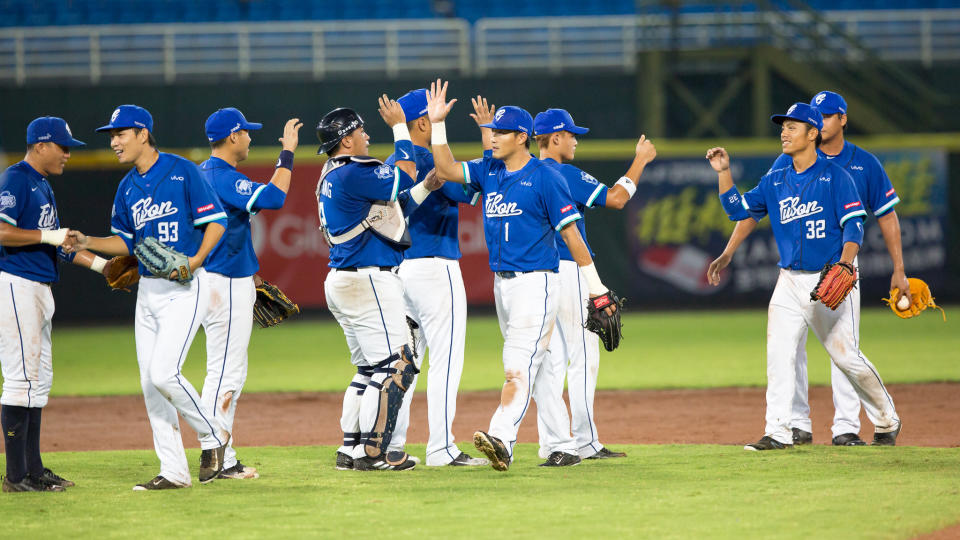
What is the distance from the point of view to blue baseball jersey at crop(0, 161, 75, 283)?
588cm

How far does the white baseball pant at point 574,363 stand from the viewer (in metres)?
6.62

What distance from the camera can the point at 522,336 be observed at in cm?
617

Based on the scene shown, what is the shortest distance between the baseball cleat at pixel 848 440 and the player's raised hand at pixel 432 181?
3.21 m

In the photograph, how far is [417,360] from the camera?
21.8 ft

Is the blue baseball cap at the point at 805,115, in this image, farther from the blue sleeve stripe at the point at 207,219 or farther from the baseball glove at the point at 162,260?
the baseball glove at the point at 162,260

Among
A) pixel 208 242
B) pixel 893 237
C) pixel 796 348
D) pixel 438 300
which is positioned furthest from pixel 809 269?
pixel 208 242

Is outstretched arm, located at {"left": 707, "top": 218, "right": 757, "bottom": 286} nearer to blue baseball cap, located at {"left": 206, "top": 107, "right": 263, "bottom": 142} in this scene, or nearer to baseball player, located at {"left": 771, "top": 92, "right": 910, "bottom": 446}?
baseball player, located at {"left": 771, "top": 92, "right": 910, "bottom": 446}

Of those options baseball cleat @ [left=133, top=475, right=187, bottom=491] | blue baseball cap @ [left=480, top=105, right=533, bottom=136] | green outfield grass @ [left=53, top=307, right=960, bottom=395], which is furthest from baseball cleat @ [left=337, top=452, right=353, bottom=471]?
green outfield grass @ [left=53, top=307, right=960, bottom=395]

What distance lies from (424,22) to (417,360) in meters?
14.0

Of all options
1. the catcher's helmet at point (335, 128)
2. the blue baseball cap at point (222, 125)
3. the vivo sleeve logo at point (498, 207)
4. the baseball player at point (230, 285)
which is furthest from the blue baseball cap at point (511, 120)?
the blue baseball cap at point (222, 125)

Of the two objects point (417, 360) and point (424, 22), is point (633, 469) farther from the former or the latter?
point (424, 22)

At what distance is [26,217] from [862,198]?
17.4 ft

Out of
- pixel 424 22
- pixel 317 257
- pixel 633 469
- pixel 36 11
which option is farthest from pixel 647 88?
pixel 633 469

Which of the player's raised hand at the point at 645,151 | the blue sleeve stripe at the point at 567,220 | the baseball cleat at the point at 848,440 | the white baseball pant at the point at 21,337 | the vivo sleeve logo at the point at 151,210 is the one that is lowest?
the baseball cleat at the point at 848,440
